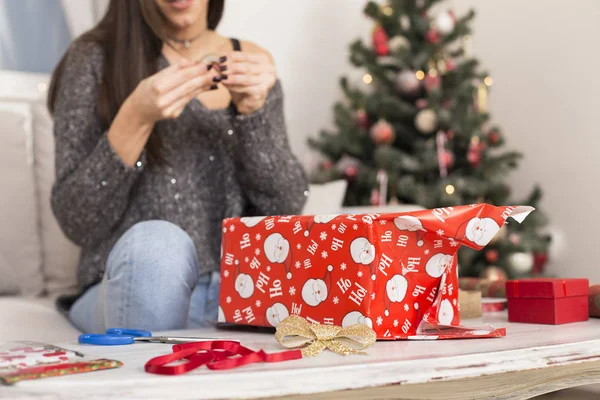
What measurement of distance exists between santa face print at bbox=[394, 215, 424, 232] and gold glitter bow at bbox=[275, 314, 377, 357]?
0.40ft

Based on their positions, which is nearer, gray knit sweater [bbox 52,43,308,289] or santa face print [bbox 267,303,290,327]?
santa face print [bbox 267,303,290,327]

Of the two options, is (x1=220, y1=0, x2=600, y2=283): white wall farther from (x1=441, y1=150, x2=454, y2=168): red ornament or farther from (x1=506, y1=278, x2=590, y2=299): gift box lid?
(x1=506, y1=278, x2=590, y2=299): gift box lid

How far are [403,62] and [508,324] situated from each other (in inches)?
59.9

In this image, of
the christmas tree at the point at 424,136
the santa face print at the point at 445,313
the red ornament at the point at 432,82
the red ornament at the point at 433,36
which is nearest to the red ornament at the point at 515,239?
the christmas tree at the point at 424,136

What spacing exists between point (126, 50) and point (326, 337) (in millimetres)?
821

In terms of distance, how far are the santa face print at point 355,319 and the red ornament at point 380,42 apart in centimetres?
168

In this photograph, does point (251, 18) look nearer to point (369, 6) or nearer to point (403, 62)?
point (369, 6)

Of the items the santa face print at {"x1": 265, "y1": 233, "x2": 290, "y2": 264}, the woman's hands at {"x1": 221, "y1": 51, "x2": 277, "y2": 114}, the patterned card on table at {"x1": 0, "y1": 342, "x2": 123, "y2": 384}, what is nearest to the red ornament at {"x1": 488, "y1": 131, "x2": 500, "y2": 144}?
the woman's hands at {"x1": 221, "y1": 51, "x2": 277, "y2": 114}

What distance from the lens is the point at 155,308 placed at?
0.93 metres

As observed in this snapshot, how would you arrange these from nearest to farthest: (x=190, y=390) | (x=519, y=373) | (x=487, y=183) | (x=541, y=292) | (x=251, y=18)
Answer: (x=190, y=390)
(x=519, y=373)
(x=541, y=292)
(x=487, y=183)
(x=251, y=18)

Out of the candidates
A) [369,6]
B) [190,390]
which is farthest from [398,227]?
[369,6]

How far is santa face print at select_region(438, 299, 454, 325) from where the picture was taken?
29.7 inches

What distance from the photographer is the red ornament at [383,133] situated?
2211mm

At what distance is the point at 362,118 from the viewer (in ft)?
7.62
